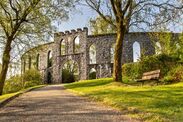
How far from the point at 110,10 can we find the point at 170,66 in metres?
7.42

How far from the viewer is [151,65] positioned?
99.2 feet

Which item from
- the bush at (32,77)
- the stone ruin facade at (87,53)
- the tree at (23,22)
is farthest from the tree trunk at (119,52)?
the bush at (32,77)

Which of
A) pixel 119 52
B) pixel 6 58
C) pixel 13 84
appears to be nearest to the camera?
pixel 119 52

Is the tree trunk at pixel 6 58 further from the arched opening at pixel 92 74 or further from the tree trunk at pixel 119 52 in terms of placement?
the arched opening at pixel 92 74

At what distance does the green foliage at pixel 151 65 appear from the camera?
29.2 m

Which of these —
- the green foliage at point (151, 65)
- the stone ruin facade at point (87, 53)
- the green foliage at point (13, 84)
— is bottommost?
the green foliage at point (13, 84)

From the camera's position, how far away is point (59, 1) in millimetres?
26641

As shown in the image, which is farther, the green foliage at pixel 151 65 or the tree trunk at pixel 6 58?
the green foliage at pixel 151 65

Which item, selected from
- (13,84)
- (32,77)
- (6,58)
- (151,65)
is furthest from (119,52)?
(32,77)

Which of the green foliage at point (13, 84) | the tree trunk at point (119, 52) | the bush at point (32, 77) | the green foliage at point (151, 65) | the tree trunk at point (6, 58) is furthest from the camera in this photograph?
the bush at point (32, 77)

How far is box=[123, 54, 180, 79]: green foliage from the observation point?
29.2 metres

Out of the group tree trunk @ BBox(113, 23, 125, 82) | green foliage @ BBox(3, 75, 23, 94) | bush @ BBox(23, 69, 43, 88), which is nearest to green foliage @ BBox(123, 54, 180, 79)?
tree trunk @ BBox(113, 23, 125, 82)

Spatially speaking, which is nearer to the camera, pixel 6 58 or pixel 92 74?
pixel 6 58

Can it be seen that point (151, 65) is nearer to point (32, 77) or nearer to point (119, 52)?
point (119, 52)
